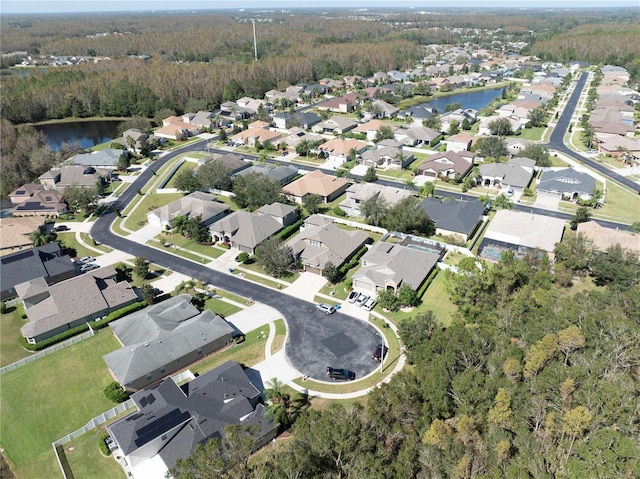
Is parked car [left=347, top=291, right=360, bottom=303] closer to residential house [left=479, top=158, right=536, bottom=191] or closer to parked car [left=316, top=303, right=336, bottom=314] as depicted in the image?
parked car [left=316, top=303, right=336, bottom=314]

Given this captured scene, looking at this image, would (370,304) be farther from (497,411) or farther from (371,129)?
(371,129)

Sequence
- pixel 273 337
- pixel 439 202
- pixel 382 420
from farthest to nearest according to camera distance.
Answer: pixel 439 202 < pixel 273 337 < pixel 382 420

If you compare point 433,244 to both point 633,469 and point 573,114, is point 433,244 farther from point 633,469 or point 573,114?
point 573,114

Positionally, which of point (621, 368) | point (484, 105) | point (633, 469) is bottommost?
point (484, 105)

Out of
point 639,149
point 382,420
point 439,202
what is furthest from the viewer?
point 639,149

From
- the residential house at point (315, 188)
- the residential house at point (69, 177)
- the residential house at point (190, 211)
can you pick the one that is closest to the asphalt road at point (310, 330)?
the residential house at point (190, 211)

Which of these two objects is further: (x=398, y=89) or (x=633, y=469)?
(x=398, y=89)

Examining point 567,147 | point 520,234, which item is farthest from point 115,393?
point 567,147

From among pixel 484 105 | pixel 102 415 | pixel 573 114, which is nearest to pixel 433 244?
pixel 102 415
